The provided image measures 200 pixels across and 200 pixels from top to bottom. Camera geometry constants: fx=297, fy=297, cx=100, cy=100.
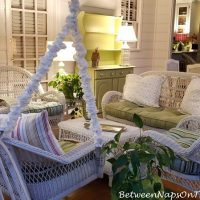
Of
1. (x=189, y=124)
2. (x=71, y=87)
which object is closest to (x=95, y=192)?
(x=189, y=124)

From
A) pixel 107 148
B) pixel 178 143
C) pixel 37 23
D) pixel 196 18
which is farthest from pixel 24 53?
pixel 196 18

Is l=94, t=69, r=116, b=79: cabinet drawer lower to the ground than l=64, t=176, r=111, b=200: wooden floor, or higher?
higher

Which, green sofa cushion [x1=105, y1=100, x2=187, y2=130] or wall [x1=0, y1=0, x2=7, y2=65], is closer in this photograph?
green sofa cushion [x1=105, y1=100, x2=187, y2=130]

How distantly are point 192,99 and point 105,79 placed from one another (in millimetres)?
2126

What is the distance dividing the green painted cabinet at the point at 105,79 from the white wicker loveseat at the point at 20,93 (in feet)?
3.84

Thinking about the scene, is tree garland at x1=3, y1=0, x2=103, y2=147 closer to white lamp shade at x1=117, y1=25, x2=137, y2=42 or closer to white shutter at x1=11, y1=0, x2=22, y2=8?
white shutter at x1=11, y1=0, x2=22, y2=8

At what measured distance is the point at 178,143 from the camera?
7.89 ft

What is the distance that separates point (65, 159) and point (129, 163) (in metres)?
0.59

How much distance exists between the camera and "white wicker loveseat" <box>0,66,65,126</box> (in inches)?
142

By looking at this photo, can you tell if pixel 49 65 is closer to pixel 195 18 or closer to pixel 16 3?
pixel 16 3

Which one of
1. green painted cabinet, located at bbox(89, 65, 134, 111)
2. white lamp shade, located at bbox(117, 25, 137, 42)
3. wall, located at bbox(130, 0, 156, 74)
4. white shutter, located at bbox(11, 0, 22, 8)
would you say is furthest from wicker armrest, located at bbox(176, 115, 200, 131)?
wall, located at bbox(130, 0, 156, 74)

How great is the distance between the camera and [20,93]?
376 cm

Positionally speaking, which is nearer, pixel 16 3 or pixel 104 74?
pixel 16 3

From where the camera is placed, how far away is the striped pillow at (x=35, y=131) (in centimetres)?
170
